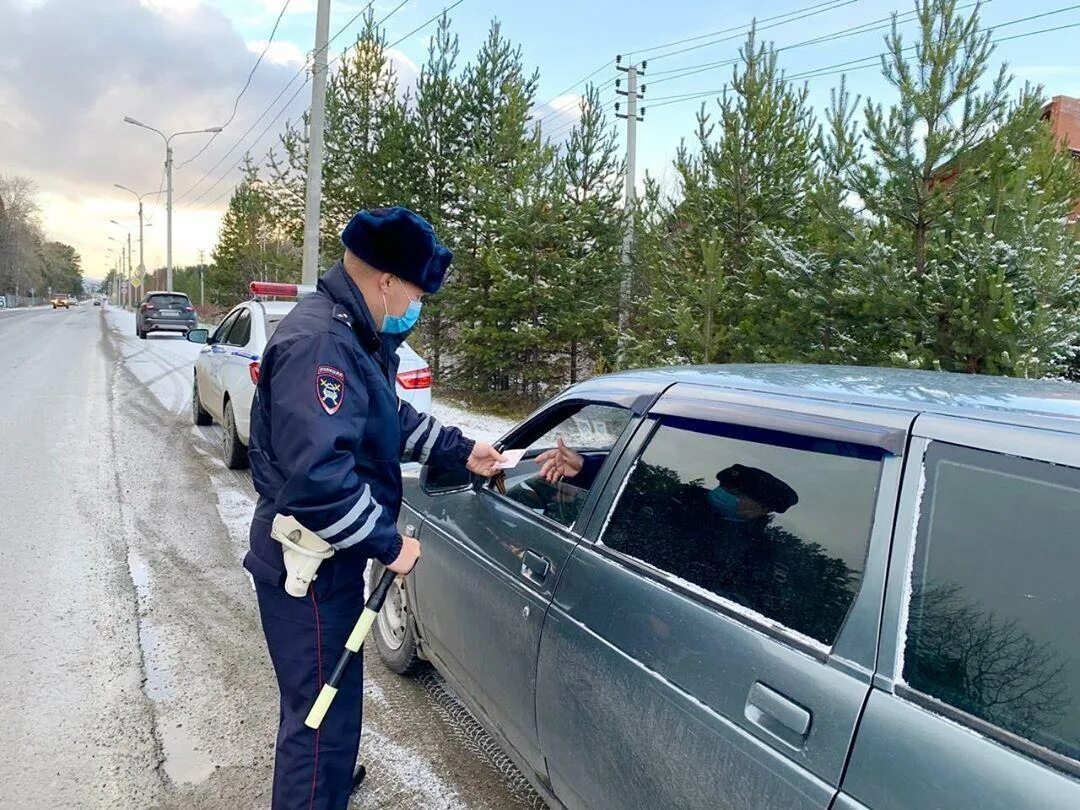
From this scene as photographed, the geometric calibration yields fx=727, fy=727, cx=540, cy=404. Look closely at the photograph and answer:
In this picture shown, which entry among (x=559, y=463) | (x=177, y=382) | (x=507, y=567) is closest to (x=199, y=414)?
(x=177, y=382)

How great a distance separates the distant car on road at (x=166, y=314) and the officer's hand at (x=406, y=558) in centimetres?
2824

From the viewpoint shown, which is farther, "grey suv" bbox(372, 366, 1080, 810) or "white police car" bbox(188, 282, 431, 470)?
"white police car" bbox(188, 282, 431, 470)

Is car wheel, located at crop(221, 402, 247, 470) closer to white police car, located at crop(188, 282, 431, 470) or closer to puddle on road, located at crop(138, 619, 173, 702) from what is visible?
white police car, located at crop(188, 282, 431, 470)

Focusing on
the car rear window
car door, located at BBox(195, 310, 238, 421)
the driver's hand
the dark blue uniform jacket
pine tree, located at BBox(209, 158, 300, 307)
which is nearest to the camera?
the dark blue uniform jacket

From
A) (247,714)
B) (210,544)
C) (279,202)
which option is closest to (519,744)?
(247,714)

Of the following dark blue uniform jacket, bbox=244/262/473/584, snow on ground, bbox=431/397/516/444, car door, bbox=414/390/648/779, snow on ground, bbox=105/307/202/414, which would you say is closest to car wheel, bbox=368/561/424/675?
car door, bbox=414/390/648/779

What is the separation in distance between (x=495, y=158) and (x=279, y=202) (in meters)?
12.7

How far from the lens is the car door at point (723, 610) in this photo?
141 centimetres

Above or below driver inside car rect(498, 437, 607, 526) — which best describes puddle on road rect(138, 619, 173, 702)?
below

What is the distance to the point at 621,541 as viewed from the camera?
6.66 ft

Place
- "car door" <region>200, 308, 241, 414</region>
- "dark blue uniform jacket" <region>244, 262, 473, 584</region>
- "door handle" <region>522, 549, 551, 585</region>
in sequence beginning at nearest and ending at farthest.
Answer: "dark blue uniform jacket" <region>244, 262, 473, 584</region>, "door handle" <region>522, 549, 551, 585</region>, "car door" <region>200, 308, 241, 414</region>

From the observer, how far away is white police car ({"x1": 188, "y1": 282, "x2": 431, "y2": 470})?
6691mm

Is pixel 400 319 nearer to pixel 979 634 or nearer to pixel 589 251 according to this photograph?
pixel 979 634

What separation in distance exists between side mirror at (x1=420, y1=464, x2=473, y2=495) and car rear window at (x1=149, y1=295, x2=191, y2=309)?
1093 inches
